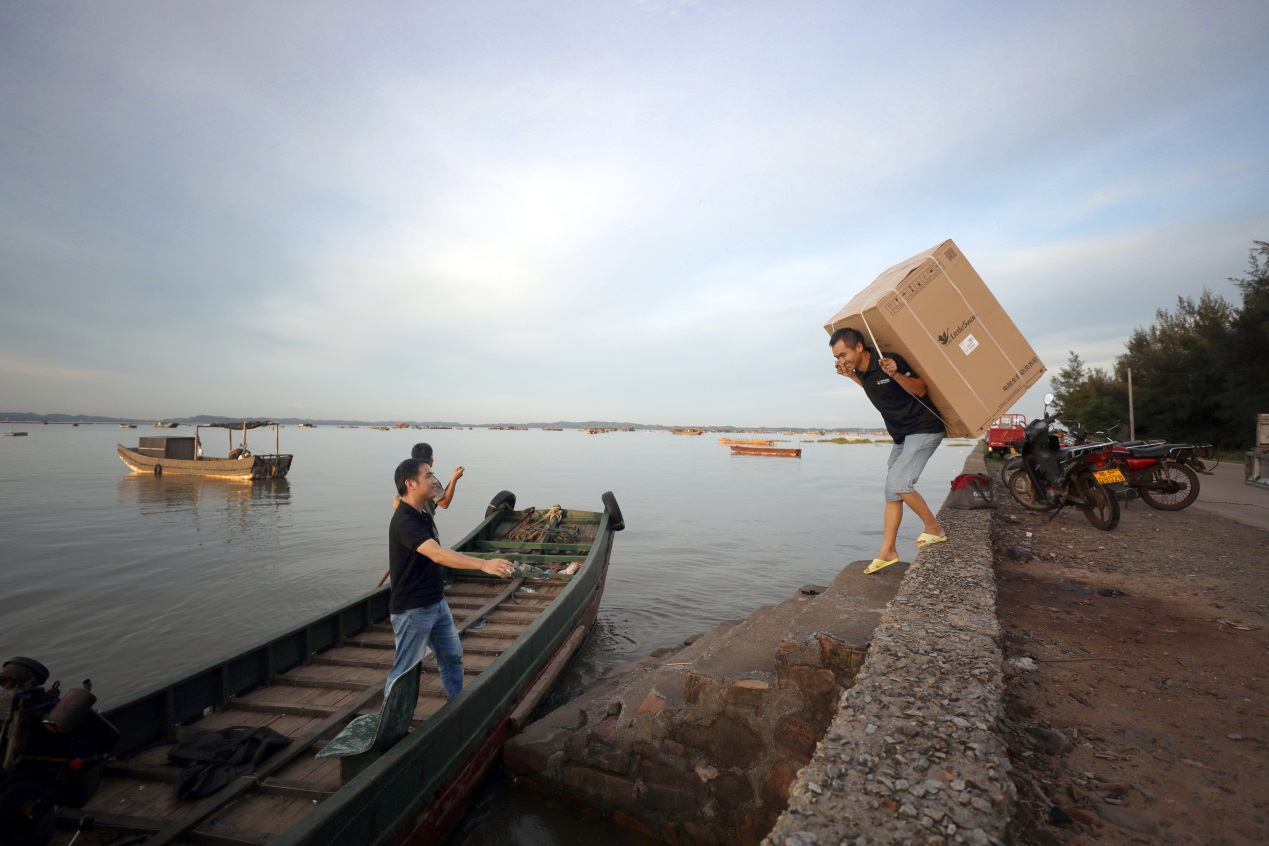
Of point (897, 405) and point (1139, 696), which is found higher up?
point (897, 405)

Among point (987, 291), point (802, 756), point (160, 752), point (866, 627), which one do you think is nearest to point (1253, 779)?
point (866, 627)

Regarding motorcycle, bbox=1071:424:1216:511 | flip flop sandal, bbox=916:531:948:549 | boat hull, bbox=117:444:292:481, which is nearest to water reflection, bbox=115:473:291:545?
boat hull, bbox=117:444:292:481

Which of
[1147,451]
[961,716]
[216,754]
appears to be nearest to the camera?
[961,716]

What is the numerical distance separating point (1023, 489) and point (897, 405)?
6294 mm

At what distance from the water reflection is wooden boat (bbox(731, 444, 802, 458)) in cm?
4352

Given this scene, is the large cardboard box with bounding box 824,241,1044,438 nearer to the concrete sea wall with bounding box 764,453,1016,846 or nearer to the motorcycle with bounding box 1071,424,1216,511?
the concrete sea wall with bounding box 764,453,1016,846

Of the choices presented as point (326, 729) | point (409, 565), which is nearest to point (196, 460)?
point (326, 729)

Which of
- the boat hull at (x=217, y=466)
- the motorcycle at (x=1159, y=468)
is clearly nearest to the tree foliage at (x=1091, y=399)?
the motorcycle at (x=1159, y=468)

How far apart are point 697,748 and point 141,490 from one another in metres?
32.8

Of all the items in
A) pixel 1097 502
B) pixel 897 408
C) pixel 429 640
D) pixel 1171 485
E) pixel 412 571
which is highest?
pixel 897 408

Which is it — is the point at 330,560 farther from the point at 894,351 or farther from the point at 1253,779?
the point at 1253,779

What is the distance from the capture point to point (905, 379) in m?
4.15

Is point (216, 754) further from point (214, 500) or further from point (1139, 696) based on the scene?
point (214, 500)

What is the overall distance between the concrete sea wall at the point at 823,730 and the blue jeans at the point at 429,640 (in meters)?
1.09
